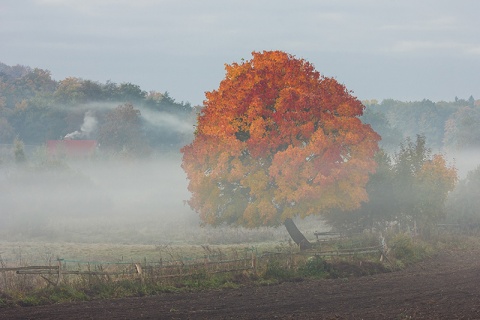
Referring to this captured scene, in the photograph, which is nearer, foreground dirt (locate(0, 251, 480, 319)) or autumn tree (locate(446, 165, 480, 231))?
foreground dirt (locate(0, 251, 480, 319))

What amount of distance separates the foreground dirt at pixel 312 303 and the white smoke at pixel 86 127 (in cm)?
12781

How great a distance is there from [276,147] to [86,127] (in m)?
119

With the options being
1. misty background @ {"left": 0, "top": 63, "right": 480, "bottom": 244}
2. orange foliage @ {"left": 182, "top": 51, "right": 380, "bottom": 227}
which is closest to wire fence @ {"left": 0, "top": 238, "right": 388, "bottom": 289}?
orange foliage @ {"left": 182, "top": 51, "right": 380, "bottom": 227}

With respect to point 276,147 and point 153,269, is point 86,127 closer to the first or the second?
point 276,147

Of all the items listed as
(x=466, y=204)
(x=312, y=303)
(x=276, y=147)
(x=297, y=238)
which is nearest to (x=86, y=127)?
(x=466, y=204)

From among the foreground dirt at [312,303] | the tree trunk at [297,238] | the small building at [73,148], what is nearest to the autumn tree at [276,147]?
the tree trunk at [297,238]

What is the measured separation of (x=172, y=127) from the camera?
171250mm

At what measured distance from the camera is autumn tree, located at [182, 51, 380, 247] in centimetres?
5047

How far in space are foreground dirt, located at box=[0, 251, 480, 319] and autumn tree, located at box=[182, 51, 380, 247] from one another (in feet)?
33.2

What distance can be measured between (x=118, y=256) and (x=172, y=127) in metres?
119

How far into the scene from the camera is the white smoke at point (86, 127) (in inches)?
6432

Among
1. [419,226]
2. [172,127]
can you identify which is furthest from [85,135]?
Result: [419,226]

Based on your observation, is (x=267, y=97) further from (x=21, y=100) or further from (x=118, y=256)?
(x=21, y=100)

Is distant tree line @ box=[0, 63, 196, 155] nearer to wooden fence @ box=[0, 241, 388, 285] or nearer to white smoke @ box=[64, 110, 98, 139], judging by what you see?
white smoke @ box=[64, 110, 98, 139]
